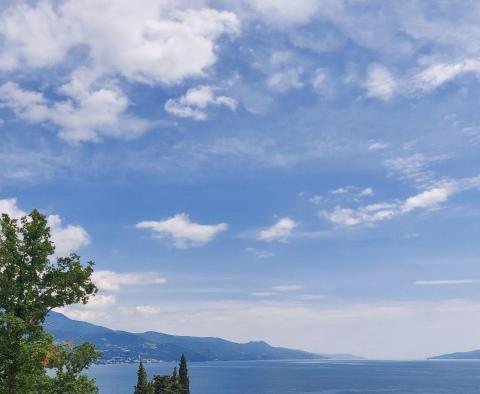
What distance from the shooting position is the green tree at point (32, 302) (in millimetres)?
16734

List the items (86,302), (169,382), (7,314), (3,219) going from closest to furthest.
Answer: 1. (7,314)
2. (3,219)
3. (86,302)
4. (169,382)

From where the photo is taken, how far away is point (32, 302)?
1783 cm

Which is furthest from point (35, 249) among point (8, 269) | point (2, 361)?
point (2, 361)

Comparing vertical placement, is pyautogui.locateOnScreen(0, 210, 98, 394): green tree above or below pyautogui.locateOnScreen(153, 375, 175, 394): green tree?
above

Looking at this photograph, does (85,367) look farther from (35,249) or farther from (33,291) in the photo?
(35,249)

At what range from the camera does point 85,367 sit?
1812 cm

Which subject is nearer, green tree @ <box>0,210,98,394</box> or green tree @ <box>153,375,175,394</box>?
green tree @ <box>0,210,98,394</box>

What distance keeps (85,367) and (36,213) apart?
20.3ft

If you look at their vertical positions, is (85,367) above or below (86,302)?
below

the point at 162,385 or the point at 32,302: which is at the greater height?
the point at 32,302

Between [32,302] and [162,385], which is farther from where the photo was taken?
[162,385]

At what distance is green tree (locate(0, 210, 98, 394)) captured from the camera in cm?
1673

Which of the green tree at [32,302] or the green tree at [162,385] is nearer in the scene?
the green tree at [32,302]

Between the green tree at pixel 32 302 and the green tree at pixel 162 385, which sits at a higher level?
the green tree at pixel 32 302
